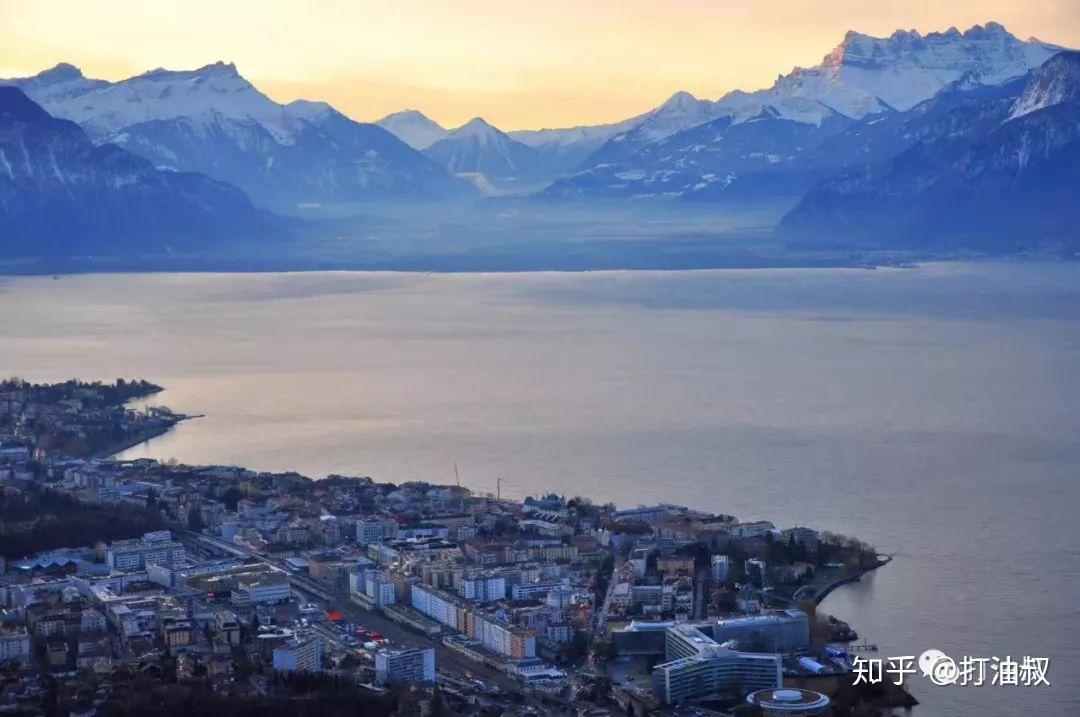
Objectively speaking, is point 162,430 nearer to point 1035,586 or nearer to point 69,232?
point 1035,586

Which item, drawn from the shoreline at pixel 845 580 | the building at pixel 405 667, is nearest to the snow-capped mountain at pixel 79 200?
the shoreline at pixel 845 580

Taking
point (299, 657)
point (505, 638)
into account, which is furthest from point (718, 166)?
point (299, 657)

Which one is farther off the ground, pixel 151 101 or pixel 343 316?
pixel 151 101

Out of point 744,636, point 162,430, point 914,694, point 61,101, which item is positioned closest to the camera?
point 914,694

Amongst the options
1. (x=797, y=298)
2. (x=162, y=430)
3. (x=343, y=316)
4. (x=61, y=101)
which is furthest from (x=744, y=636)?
(x=61, y=101)

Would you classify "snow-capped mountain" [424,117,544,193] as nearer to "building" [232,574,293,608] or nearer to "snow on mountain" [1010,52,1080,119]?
"snow on mountain" [1010,52,1080,119]

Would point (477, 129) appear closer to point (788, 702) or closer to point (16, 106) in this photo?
point (16, 106)

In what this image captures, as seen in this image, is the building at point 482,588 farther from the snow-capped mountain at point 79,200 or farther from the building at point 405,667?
the snow-capped mountain at point 79,200
